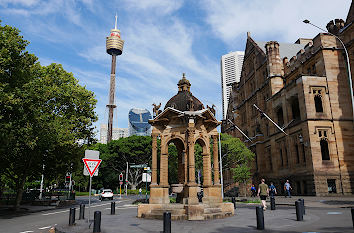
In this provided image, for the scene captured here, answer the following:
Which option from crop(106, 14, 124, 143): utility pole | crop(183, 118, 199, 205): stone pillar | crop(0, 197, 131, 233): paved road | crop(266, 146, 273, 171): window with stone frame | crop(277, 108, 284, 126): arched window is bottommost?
crop(0, 197, 131, 233): paved road

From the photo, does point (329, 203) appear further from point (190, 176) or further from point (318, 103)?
point (318, 103)

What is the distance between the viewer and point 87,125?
2878cm

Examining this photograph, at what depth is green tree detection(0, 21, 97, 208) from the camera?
1792 centimetres

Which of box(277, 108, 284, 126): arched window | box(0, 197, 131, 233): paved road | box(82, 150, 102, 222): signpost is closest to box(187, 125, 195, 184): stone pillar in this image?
box(82, 150, 102, 222): signpost

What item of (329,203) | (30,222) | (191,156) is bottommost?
(30,222)

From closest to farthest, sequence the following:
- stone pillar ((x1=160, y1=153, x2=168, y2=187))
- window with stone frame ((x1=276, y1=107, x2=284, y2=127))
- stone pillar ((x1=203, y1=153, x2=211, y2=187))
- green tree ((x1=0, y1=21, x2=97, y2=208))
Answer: stone pillar ((x1=160, y1=153, x2=168, y2=187)), stone pillar ((x1=203, y1=153, x2=211, y2=187)), green tree ((x1=0, y1=21, x2=97, y2=208)), window with stone frame ((x1=276, y1=107, x2=284, y2=127))

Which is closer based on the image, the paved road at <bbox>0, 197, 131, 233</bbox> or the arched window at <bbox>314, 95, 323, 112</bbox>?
the paved road at <bbox>0, 197, 131, 233</bbox>

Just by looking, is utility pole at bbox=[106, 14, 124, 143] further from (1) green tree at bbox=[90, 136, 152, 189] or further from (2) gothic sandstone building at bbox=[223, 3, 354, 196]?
(2) gothic sandstone building at bbox=[223, 3, 354, 196]

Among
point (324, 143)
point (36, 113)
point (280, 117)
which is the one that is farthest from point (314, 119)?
point (36, 113)

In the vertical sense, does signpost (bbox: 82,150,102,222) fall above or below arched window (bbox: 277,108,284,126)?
below

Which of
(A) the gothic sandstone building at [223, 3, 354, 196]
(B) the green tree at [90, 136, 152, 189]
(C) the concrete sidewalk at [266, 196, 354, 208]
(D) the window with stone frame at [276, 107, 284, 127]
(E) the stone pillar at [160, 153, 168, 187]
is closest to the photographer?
(E) the stone pillar at [160, 153, 168, 187]

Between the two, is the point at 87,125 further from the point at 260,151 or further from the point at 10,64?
the point at 260,151

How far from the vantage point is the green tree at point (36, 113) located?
706 inches

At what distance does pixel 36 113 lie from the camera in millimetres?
19719
